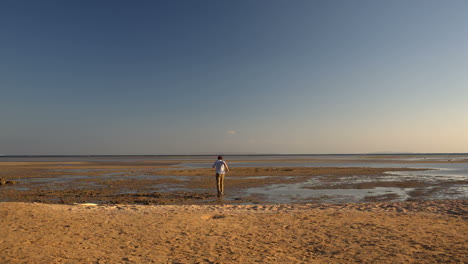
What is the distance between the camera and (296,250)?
21.1ft

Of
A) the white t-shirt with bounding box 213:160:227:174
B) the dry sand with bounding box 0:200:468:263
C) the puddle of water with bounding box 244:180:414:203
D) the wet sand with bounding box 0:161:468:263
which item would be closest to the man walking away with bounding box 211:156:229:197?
the white t-shirt with bounding box 213:160:227:174

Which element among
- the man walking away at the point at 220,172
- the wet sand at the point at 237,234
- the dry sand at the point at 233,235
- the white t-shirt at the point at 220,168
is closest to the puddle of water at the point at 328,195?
the man walking away at the point at 220,172

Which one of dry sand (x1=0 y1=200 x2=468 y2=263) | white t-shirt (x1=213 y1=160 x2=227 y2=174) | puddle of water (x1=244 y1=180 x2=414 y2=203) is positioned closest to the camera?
dry sand (x1=0 y1=200 x2=468 y2=263)

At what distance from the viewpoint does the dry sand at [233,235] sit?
19.7 feet

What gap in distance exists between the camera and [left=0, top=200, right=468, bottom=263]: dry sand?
236 inches

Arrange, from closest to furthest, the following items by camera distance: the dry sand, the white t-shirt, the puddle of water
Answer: the dry sand < the puddle of water < the white t-shirt

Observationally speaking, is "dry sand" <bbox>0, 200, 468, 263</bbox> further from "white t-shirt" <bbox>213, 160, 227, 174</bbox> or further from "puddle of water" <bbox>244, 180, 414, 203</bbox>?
"white t-shirt" <bbox>213, 160, 227, 174</bbox>

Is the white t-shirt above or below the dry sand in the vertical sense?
above

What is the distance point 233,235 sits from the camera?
7.49 metres

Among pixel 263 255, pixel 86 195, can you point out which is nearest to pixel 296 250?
pixel 263 255

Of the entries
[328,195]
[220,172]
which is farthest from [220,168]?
[328,195]

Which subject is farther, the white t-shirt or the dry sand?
the white t-shirt

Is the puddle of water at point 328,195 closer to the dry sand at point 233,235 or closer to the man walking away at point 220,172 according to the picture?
the man walking away at point 220,172

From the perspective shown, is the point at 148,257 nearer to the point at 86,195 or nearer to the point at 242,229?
the point at 242,229
